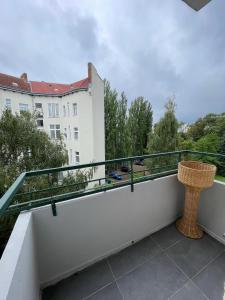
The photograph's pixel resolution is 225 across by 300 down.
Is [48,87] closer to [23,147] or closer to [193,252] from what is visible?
[23,147]

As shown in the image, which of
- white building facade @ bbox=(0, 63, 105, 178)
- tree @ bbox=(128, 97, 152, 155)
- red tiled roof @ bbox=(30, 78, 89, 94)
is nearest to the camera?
white building facade @ bbox=(0, 63, 105, 178)

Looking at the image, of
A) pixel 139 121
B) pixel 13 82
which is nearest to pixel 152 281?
pixel 139 121

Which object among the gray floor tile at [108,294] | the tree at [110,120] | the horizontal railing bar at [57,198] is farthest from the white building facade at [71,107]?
the gray floor tile at [108,294]

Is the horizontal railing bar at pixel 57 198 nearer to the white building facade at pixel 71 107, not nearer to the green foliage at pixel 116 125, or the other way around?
the white building facade at pixel 71 107

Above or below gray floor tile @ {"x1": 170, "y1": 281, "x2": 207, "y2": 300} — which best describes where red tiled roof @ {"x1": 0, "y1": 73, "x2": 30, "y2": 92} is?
above

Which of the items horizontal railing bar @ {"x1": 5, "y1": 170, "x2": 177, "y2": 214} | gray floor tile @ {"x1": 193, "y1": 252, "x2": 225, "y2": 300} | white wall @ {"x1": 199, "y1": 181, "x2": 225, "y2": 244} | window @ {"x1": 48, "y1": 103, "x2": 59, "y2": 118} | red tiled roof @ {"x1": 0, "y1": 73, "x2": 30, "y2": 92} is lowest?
gray floor tile @ {"x1": 193, "y1": 252, "x2": 225, "y2": 300}

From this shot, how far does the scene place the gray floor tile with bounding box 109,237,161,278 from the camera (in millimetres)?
1543

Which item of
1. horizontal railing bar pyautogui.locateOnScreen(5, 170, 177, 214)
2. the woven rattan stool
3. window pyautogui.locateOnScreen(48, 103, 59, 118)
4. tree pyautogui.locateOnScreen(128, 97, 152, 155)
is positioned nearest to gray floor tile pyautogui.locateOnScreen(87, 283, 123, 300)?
horizontal railing bar pyautogui.locateOnScreen(5, 170, 177, 214)

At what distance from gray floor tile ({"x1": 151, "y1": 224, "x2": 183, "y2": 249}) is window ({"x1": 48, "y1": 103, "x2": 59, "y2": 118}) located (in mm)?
10403

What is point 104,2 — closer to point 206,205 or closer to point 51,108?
point 206,205

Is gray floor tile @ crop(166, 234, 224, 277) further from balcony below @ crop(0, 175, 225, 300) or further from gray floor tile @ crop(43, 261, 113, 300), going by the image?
gray floor tile @ crop(43, 261, 113, 300)

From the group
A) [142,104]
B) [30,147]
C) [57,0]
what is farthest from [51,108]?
[57,0]

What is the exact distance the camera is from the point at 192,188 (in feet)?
6.20

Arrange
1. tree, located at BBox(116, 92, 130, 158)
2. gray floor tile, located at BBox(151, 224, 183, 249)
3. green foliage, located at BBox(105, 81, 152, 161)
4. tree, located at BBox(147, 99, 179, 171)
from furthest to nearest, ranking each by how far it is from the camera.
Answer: tree, located at BBox(116, 92, 130, 158), green foliage, located at BBox(105, 81, 152, 161), tree, located at BBox(147, 99, 179, 171), gray floor tile, located at BBox(151, 224, 183, 249)
